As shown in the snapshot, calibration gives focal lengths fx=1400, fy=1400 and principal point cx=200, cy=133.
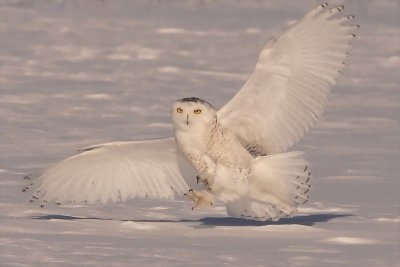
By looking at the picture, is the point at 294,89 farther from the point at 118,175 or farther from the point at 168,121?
the point at 168,121

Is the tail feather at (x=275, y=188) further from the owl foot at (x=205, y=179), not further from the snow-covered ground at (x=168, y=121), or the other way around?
the owl foot at (x=205, y=179)

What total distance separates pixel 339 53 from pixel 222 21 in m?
7.82

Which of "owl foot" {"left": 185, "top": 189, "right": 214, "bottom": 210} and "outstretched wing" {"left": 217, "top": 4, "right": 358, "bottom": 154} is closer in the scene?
"owl foot" {"left": 185, "top": 189, "right": 214, "bottom": 210}

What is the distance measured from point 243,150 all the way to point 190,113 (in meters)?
0.37

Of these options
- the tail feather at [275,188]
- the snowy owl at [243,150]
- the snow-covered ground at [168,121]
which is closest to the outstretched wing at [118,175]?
the snowy owl at [243,150]

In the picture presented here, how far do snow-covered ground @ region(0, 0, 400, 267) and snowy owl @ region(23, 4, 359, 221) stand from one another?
0.13 metres

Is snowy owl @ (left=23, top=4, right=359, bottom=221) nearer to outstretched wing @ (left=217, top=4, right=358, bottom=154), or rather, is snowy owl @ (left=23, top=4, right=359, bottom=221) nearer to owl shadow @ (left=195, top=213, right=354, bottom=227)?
outstretched wing @ (left=217, top=4, right=358, bottom=154)

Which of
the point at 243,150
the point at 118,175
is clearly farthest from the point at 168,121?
the point at 243,150

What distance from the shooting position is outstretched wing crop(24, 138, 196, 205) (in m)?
6.69

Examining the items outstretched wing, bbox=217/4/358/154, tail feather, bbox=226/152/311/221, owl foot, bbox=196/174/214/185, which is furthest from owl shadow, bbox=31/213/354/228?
outstretched wing, bbox=217/4/358/154

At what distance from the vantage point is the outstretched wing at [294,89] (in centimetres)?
650

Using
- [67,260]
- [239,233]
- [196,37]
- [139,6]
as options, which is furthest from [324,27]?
[139,6]

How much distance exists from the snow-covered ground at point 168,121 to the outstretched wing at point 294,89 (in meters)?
0.44

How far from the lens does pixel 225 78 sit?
11.6 metres
